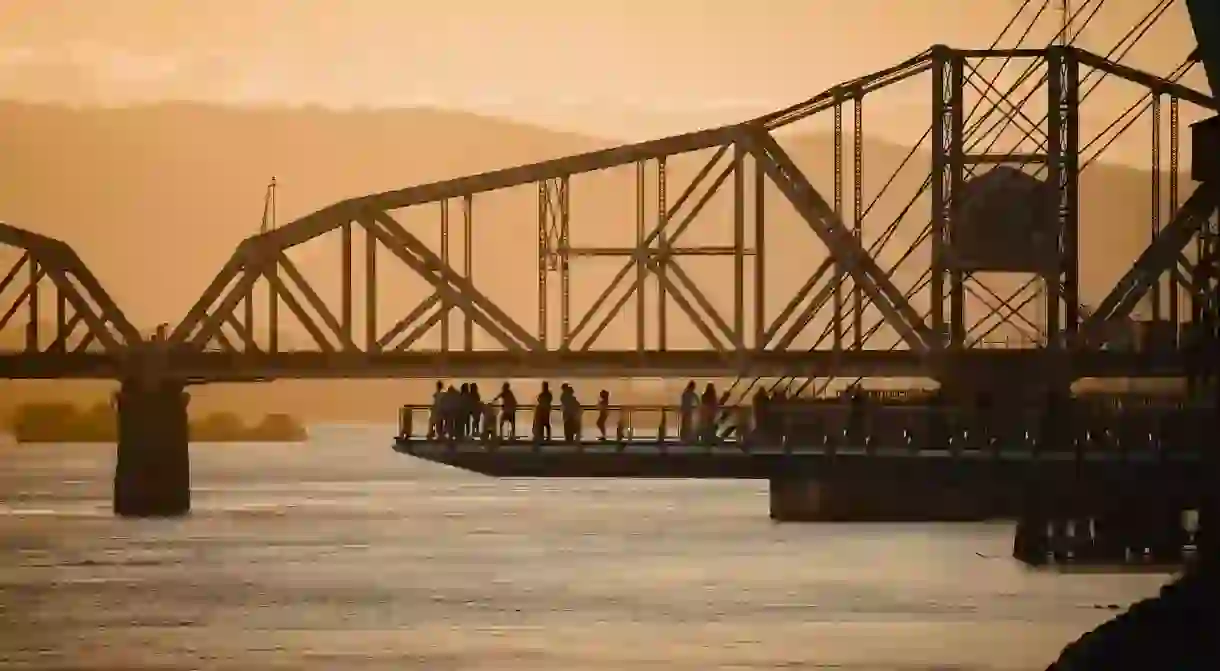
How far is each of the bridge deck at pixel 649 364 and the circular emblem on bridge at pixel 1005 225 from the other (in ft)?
11.7

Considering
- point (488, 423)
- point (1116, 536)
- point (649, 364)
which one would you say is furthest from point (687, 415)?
point (649, 364)

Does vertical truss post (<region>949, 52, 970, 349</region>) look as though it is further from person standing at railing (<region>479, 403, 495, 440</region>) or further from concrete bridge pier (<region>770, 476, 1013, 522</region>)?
person standing at railing (<region>479, 403, 495, 440</region>)

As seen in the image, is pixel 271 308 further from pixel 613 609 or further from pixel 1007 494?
pixel 1007 494

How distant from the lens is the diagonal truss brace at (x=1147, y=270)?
8106 cm

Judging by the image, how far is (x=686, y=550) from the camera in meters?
83.3

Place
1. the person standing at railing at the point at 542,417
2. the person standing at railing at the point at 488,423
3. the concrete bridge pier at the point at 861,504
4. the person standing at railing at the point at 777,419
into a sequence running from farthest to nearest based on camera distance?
the concrete bridge pier at the point at 861,504 < the person standing at railing at the point at 488,423 < the person standing at railing at the point at 542,417 < the person standing at railing at the point at 777,419

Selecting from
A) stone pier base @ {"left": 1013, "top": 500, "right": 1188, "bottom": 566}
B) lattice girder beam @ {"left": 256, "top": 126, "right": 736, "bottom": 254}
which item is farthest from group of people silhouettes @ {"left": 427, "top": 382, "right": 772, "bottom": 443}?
lattice girder beam @ {"left": 256, "top": 126, "right": 736, "bottom": 254}

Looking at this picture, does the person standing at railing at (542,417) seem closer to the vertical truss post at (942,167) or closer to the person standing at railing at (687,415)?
the person standing at railing at (687,415)

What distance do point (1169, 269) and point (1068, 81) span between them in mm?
6396

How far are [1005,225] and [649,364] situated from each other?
36.7ft

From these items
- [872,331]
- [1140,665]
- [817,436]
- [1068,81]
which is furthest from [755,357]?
[1140,665]

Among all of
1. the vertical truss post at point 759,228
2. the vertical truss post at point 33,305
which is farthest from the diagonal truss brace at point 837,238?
the vertical truss post at point 33,305

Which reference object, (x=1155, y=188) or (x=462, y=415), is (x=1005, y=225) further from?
(x=462, y=415)

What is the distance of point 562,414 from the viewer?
6188cm
